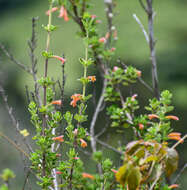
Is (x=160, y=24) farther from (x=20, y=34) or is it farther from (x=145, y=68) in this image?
(x=20, y=34)

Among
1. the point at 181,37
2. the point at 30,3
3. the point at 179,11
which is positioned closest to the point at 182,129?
the point at 181,37

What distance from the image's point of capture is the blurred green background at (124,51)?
4.65 m

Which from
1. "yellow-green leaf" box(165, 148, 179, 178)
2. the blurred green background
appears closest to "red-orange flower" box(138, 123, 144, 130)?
"yellow-green leaf" box(165, 148, 179, 178)

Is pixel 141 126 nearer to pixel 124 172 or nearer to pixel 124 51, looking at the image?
pixel 124 172

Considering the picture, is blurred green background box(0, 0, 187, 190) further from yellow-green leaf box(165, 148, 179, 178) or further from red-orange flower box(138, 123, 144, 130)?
yellow-green leaf box(165, 148, 179, 178)

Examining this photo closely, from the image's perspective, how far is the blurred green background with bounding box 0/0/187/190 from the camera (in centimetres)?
465

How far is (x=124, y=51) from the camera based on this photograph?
487cm

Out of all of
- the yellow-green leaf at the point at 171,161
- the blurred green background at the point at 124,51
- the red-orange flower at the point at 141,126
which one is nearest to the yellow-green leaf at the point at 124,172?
the yellow-green leaf at the point at 171,161

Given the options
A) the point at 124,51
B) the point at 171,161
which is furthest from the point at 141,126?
the point at 124,51

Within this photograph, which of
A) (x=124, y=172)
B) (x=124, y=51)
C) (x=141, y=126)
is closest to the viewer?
(x=124, y=172)

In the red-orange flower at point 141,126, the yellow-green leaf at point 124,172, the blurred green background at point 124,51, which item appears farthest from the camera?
the blurred green background at point 124,51

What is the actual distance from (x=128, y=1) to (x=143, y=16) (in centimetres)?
43

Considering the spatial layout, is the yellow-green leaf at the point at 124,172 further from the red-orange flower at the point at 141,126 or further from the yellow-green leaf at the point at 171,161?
the red-orange flower at the point at 141,126

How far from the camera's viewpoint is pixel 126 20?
5578 millimetres
